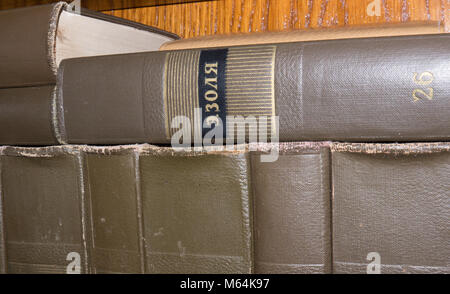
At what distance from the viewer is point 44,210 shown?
60cm

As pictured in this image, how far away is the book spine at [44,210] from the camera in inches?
23.0

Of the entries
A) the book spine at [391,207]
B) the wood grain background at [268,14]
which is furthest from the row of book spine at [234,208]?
the wood grain background at [268,14]

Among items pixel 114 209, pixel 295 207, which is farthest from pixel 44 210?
pixel 295 207

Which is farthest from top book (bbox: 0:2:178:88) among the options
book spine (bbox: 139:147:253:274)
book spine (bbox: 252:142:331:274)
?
book spine (bbox: 252:142:331:274)

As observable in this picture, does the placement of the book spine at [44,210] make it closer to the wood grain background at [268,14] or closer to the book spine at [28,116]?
the book spine at [28,116]

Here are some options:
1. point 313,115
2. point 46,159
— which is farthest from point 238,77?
point 46,159

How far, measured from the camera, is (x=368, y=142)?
496 millimetres

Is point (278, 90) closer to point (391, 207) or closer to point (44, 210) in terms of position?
point (391, 207)

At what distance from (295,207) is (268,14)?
0.61 m

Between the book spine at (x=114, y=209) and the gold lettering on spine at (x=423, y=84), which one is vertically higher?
the gold lettering on spine at (x=423, y=84)

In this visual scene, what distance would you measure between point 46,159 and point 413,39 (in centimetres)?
55

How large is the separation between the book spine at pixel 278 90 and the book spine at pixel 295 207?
0.03m
